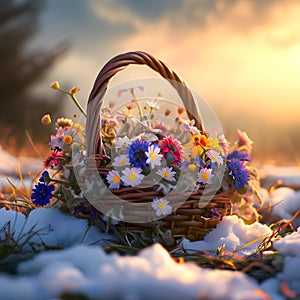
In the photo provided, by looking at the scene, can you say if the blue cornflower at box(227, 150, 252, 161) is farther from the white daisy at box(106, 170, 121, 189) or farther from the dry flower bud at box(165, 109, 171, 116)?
the white daisy at box(106, 170, 121, 189)

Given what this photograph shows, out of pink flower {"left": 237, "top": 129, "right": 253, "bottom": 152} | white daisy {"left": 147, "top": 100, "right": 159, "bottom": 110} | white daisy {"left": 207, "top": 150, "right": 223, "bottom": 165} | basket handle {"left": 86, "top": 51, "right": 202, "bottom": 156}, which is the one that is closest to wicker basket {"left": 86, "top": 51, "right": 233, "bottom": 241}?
basket handle {"left": 86, "top": 51, "right": 202, "bottom": 156}

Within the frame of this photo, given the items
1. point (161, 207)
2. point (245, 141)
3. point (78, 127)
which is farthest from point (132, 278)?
point (245, 141)

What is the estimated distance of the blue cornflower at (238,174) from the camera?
72.0 inches

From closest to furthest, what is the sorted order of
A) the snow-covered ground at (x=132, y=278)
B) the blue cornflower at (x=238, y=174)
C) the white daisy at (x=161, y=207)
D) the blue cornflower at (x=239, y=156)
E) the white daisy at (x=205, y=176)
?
the snow-covered ground at (x=132, y=278)
the white daisy at (x=161, y=207)
the white daisy at (x=205, y=176)
the blue cornflower at (x=238, y=174)
the blue cornflower at (x=239, y=156)

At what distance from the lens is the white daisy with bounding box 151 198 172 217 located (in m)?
1.62

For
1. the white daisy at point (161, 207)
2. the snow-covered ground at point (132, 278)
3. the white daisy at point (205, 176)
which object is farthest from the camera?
the white daisy at point (205, 176)

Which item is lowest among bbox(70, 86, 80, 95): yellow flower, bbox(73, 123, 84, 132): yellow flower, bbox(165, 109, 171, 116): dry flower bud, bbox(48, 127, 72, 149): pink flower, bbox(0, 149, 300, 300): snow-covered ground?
bbox(0, 149, 300, 300): snow-covered ground

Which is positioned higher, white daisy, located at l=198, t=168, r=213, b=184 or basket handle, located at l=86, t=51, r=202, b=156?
basket handle, located at l=86, t=51, r=202, b=156

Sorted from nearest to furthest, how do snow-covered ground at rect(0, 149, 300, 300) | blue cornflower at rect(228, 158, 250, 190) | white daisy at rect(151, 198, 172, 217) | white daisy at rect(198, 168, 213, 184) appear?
snow-covered ground at rect(0, 149, 300, 300), white daisy at rect(151, 198, 172, 217), white daisy at rect(198, 168, 213, 184), blue cornflower at rect(228, 158, 250, 190)

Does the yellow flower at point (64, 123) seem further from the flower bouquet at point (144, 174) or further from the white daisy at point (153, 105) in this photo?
the white daisy at point (153, 105)

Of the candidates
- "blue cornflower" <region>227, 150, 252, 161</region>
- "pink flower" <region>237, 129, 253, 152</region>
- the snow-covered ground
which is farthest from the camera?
"pink flower" <region>237, 129, 253, 152</region>

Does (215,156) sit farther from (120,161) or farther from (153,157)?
(120,161)

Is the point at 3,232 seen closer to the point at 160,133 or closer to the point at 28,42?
the point at 160,133

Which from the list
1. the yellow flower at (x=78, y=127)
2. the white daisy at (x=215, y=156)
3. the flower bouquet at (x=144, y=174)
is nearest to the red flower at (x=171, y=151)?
the flower bouquet at (x=144, y=174)
